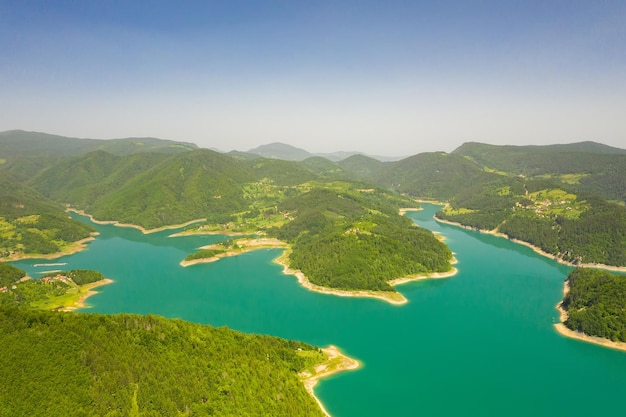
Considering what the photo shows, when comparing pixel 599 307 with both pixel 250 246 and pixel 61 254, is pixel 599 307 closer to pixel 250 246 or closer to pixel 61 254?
pixel 250 246

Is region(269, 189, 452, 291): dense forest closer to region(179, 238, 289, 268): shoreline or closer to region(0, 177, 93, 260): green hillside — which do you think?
region(179, 238, 289, 268): shoreline

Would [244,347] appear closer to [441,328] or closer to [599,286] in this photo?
[441,328]

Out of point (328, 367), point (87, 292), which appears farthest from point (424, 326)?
point (87, 292)

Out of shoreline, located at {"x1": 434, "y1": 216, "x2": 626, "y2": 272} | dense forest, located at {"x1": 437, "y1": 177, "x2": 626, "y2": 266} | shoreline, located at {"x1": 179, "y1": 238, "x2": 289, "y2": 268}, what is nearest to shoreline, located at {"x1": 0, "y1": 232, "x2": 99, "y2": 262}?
shoreline, located at {"x1": 179, "y1": 238, "x2": 289, "y2": 268}

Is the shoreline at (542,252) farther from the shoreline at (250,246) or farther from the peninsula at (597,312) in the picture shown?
the shoreline at (250,246)

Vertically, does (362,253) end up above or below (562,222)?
below

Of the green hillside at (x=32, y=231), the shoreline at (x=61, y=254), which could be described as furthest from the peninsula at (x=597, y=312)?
the green hillside at (x=32, y=231)
